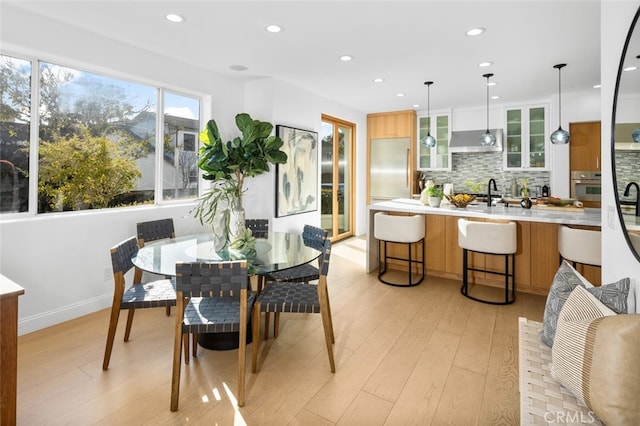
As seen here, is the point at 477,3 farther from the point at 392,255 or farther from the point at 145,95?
the point at 145,95

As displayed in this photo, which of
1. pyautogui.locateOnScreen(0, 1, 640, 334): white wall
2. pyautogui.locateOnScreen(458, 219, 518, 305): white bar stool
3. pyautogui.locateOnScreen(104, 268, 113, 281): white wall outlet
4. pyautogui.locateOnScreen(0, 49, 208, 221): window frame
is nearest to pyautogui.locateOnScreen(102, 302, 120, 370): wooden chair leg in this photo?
pyautogui.locateOnScreen(0, 1, 640, 334): white wall

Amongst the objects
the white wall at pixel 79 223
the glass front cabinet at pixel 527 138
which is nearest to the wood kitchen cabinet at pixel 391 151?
the glass front cabinet at pixel 527 138

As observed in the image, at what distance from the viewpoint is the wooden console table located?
1406 millimetres

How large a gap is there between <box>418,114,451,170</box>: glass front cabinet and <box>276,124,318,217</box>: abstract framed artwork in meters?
2.53

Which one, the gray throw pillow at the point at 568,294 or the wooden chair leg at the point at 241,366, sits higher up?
the gray throw pillow at the point at 568,294

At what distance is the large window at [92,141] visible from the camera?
2.74m

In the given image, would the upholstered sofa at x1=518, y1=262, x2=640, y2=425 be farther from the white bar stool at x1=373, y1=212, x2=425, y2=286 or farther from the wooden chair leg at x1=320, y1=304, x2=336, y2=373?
the white bar stool at x1=373, y1=212, x2=425, y2=286

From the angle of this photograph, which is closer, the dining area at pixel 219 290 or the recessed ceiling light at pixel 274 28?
the dining area at pixel 219 290

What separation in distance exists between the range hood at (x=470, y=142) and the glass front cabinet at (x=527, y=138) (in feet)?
0.73

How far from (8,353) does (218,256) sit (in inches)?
45.5

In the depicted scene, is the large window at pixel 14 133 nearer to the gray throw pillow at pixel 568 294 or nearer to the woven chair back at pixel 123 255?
the woven chair back at pixel 123 255

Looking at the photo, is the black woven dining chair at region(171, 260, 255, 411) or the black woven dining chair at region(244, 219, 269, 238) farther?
the black woven dining chair at region(244, 219, 269, 238)

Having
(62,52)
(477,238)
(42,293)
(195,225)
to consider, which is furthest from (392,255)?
(62,52)

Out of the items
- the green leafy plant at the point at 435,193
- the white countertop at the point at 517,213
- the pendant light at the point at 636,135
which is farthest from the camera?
the green leafy plant at the point at 435,193
